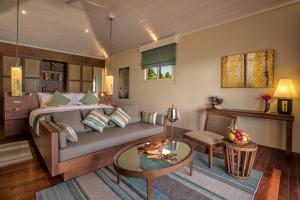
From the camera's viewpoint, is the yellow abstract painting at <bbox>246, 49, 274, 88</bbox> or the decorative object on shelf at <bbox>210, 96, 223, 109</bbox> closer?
the yellow abstract painting at <bbox>246, 49, 274, 88</bbox>

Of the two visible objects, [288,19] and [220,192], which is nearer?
[220,192]

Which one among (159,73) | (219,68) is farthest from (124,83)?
(219,68)

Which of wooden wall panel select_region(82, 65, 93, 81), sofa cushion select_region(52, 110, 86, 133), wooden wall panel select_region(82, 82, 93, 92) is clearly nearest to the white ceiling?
wooden wall panel select_region(82, 65, 93, 81)

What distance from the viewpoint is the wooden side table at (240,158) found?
192 cm

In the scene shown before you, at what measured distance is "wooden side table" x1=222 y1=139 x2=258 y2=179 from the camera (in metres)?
1.92

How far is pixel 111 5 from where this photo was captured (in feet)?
13.1

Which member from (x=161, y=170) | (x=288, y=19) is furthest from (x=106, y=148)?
(x=288, y=19)

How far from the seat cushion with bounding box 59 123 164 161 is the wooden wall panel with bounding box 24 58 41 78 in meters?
4.37

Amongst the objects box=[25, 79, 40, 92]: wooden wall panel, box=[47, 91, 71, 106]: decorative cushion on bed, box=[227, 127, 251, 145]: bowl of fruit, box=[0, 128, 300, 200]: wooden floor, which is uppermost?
box=[25, 79, 40, 92]: wooden wall panel

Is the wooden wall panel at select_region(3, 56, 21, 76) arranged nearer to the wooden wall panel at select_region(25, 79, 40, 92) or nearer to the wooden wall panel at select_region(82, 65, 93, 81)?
the wooden wall panel at select_region(25, 79, 40, 92)

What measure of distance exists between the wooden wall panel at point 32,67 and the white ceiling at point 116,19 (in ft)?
1.81

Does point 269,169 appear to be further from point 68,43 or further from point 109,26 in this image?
point 68,43

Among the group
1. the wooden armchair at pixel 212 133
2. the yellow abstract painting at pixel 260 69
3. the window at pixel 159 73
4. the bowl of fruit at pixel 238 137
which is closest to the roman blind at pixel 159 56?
the window at pixel 159 73

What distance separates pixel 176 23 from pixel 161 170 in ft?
12.3
